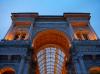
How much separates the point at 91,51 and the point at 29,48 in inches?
371

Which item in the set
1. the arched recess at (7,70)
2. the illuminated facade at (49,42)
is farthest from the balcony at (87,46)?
the arched recess at (7,70)

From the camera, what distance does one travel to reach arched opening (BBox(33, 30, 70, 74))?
35750 millimetres

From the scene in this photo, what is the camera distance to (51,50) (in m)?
48.8

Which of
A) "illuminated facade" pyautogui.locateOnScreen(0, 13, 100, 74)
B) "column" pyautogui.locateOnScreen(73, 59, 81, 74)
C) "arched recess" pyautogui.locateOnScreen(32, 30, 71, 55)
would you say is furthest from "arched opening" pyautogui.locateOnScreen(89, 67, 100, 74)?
"arched recess" pyautogui.locateOnScreen(32, 30, 71, 55)

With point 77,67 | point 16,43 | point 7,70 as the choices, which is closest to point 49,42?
point 16,43

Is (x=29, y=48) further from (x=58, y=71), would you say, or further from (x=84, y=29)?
(x=58, y=71)

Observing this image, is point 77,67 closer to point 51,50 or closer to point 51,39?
point 51,39

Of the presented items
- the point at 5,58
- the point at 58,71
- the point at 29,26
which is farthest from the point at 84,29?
the point at 58,71

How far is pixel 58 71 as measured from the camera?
188ft

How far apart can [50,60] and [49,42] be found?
15.7 m

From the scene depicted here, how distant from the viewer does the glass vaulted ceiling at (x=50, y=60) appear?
49219 mm

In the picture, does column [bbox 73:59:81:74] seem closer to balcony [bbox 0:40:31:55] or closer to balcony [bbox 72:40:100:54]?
balcony [bbox 72:40:100:54]

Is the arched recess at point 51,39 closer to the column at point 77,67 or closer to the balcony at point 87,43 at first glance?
the balcony at point 87,43

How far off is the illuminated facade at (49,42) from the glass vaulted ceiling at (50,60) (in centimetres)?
923
